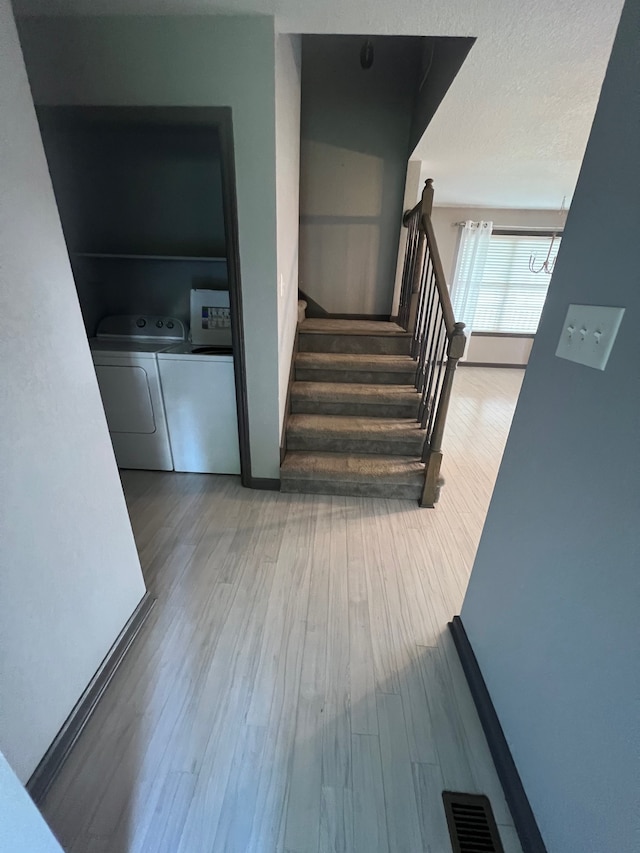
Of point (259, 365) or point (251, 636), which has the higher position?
point (259, 365)

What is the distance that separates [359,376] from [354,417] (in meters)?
0.36

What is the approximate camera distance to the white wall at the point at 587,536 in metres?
0.65

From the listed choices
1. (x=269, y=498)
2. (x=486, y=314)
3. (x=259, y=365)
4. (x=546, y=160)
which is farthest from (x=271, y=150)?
(x=486, y=314)

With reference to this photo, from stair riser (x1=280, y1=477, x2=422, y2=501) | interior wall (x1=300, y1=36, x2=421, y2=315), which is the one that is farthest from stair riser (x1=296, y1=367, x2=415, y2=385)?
interior wall (x1=300, y1=36, x2=421, y2=315)

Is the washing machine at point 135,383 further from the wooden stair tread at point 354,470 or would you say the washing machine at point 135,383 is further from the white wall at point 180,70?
the white wall at point 180,70

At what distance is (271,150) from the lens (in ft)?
5.45

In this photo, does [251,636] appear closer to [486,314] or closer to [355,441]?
[355,441]

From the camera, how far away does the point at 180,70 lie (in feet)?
5.11

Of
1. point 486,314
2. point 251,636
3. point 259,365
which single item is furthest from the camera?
point 486,314

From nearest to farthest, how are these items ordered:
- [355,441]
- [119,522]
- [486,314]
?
[119,522], [355,441], [486,314]

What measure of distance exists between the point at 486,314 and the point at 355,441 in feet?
15.2

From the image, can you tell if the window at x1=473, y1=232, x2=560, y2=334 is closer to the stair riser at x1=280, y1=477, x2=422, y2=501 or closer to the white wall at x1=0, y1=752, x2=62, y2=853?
the stair riser at x1=280, y1=477, x2=422, y2=501

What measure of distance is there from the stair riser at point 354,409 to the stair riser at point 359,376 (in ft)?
0.84

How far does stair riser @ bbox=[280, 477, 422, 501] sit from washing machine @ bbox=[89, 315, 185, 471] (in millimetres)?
929
